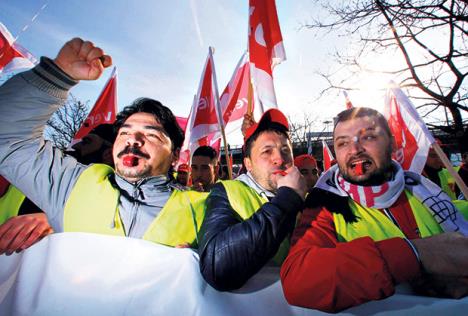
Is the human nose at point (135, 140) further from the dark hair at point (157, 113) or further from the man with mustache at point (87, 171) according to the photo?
the dark hair at point (157, 113)

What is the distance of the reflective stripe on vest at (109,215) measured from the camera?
143 centimetres

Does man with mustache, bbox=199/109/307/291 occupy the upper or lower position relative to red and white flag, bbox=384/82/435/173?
lower

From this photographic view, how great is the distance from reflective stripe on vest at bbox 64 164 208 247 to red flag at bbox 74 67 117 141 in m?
4.41

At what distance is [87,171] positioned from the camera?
1.59 m

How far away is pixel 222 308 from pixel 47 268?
0.66m

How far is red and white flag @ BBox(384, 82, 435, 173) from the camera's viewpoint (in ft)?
7.30

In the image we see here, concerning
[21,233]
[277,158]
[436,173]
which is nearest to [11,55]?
[21,233]

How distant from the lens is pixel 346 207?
4.88 feet

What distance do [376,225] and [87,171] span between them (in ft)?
5.55

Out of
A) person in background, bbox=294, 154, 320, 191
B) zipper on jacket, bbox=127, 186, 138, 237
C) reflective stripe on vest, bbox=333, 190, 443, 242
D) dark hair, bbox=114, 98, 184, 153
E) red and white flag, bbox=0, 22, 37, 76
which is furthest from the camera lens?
person in background, bbox=294, 154, 320, 191

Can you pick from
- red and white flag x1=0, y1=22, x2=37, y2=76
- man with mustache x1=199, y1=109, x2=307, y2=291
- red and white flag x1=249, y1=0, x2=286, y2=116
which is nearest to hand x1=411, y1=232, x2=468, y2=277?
man with mustache x1=199, y1=109, x2=307, y2=291

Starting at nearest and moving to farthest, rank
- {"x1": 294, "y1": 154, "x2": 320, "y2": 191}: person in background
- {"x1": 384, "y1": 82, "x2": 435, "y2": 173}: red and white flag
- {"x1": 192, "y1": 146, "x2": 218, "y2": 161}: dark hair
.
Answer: {"x1": 384, "y1": 82, "x2": 435, "y2": 173}: red and white flag < {"x1": 294, "y1": 154, "x2": 320, "y2": 191}: person in background < {"x1": 192, "y1": 146, "x2": 218, "y2": 161}: dark hair

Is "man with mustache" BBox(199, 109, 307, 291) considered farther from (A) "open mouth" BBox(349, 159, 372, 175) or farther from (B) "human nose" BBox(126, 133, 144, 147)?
(B) "human nose" BBox(126, 133, 144, 147)

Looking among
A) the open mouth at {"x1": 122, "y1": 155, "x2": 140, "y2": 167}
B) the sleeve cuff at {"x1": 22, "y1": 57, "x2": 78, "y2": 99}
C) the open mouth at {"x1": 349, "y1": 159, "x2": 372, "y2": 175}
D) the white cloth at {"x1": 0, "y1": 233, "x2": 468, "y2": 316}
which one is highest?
the sleeve cuff at {"x1": 22, "y1": 57, "x2": 78, "y2": 99}
